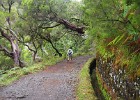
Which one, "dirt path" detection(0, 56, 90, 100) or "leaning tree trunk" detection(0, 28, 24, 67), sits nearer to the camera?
"dirt path" detection(0, 56, 90, 100)

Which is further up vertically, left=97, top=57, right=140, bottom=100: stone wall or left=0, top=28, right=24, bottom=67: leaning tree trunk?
left=0, top=28, right=24, bottom=67: leaning tree trunk

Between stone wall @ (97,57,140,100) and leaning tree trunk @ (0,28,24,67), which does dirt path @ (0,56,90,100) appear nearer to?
A: stone wall @ (97,57,140,100)

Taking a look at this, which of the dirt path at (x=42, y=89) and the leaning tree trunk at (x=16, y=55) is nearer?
the dirt path at (x=42, y=89)

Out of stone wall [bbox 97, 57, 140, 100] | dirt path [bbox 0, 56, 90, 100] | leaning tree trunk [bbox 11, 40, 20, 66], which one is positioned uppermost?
leaning tree trunk [bbox 11, 40, 20, 66]

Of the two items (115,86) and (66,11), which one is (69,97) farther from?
(66,11)

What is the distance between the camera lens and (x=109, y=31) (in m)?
5.35

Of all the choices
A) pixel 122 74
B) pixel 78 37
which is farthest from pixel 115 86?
pixel 78 37

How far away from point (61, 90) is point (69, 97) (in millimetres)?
1375

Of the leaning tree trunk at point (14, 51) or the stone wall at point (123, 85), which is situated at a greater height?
the leaning tree trunk at point (14, 51)

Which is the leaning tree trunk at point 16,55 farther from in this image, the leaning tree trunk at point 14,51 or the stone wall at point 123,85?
the stone wall at point 123,85

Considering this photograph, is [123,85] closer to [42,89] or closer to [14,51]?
[42,89]

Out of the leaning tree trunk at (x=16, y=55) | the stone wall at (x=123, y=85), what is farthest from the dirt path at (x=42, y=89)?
the leaning tree trunk at (x=16, y=55)

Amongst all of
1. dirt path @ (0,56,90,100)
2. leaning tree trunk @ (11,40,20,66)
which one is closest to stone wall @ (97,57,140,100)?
dirt path @ (0,56,90,100)

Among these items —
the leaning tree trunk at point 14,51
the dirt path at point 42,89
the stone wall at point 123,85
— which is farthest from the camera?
the leaning tree trunk at point 14,51
